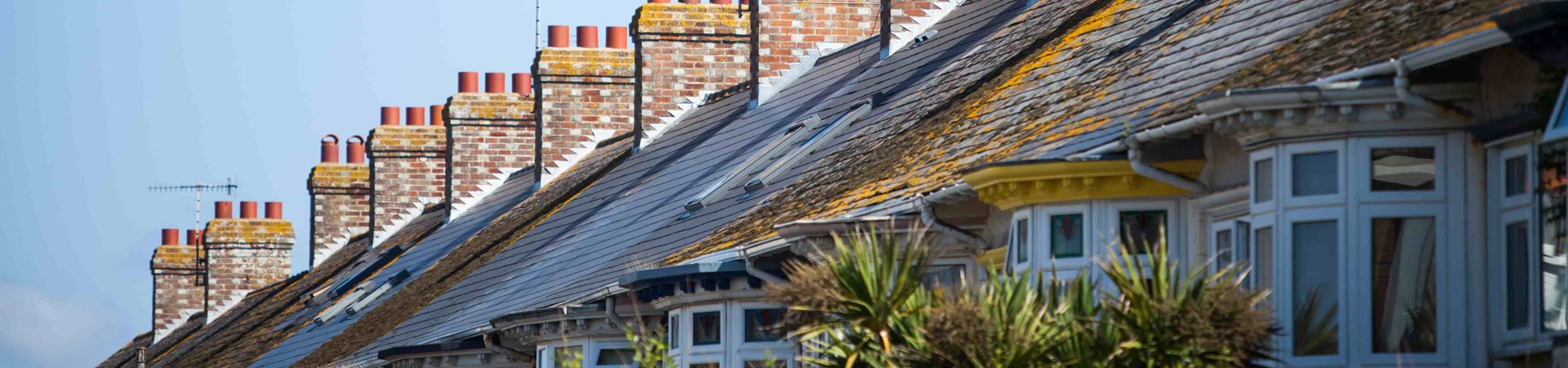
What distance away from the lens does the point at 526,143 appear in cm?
4641

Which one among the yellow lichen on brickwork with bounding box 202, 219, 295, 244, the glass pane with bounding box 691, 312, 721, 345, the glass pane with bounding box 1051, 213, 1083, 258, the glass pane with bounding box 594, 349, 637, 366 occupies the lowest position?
the glass pane with bounding box 594, 349, 637, 366

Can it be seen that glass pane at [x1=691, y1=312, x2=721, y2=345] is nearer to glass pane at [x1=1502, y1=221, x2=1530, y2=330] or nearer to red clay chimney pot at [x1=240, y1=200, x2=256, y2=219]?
glass pane at [x1=1502, y1=221, x2=1530, y2=330]

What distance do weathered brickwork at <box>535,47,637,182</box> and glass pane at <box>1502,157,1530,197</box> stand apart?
96.2 feet

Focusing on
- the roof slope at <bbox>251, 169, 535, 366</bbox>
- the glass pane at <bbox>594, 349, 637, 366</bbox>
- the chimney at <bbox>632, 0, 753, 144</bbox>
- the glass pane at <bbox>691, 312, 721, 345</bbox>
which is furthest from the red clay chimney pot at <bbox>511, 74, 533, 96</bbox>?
the glass pane at <bbox>691, 312, 721, 345</bbox>

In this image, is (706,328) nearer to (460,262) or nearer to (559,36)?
(460,262)

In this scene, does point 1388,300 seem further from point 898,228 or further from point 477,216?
point 477,216

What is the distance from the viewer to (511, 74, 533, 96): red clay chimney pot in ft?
152

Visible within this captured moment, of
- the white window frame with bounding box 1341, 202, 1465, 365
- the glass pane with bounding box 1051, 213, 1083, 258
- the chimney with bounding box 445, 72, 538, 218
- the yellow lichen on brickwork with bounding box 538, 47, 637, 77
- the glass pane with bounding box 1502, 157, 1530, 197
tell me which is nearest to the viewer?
the glass pane with bounding box 1502, 157, 1530, 197

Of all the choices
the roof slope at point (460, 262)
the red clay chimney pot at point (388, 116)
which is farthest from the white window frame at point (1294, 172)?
the red clay chimney pot at point (388, 116)

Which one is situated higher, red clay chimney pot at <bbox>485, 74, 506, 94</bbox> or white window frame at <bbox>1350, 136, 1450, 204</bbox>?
red clay chimney pot at <bbox>485, 74, 506, 94</bbox>

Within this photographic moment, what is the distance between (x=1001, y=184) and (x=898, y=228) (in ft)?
5.83

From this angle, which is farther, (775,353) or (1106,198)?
(775,353)

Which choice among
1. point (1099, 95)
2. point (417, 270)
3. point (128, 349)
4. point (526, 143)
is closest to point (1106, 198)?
point (1099, 95)

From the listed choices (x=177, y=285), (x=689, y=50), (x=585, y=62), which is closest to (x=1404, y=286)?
(x=689, y=50)
